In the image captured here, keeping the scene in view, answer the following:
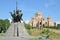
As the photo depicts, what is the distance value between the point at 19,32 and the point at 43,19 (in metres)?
61.0

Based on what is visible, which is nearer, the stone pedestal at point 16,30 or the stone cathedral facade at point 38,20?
the stone pedestal at point 16,30

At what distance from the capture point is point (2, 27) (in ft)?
164

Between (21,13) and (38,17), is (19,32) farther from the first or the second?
(38,17)

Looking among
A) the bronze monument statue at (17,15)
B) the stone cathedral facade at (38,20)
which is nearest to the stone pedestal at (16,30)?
the bronze monument statue at (17,15)

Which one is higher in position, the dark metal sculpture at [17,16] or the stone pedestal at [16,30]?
the dark metal sculpture at [17,16]

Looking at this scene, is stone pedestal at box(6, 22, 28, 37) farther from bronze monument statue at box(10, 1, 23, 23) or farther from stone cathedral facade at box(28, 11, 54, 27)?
stone cathedral facade at box(28, 11, 54, 27)

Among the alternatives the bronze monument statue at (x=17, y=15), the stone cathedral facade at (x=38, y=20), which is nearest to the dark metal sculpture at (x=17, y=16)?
the bronze monument statue at (x=17, y=15)

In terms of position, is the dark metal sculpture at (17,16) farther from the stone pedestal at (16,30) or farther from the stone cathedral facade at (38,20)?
the stone cathedral facade at (38,20)

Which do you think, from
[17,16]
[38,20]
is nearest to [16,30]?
[17,16]

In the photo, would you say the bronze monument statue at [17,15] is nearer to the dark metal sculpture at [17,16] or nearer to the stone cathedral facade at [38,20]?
the dark metal sculpture at [17,16]

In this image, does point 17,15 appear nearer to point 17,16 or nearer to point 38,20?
point 17,16

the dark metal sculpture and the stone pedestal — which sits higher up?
the dark metal sculpture

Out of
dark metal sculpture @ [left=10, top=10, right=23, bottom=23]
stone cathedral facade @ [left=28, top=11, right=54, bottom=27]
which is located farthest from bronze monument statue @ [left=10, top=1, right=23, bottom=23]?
stone cathedral facade @ [left=28, top=11, right=54, bottom=27]

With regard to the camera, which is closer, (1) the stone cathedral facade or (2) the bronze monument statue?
(2) the bronze monument statue
